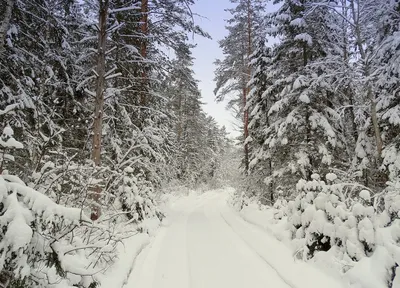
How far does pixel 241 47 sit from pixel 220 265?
15.4m

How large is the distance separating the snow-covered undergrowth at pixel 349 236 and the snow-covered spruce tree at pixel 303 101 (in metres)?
4.22

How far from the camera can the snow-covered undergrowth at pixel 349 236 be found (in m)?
3.58

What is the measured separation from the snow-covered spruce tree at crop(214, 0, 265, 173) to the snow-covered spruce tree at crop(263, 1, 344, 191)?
4.98 metres

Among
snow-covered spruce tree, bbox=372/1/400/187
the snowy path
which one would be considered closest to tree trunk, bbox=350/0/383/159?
snow-covered spruce tree, bbox=372/1/400/187

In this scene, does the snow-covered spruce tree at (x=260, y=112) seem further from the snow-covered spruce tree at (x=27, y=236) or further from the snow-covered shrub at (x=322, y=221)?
the snow-covered spruce tree at (x=27, y=236)

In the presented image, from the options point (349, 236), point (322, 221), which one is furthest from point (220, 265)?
point (349, 236)

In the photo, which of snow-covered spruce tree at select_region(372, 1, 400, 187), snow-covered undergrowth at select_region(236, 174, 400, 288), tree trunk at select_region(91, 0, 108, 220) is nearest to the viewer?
snow-covered undergrowth at select_region(236, 174, 400, 288)

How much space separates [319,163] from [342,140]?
1.32 meters

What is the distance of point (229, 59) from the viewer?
18.5m

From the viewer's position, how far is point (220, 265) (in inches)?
216

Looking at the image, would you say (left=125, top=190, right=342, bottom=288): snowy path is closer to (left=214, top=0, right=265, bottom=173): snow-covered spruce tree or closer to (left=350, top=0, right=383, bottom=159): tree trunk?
(left=350, top=0, right=383, bottom=159): tree trunk

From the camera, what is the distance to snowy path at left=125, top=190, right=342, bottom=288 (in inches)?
176

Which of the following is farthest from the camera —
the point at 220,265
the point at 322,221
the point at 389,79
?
the point at 389,79

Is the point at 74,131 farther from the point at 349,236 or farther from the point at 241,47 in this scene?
the point at 241,47
